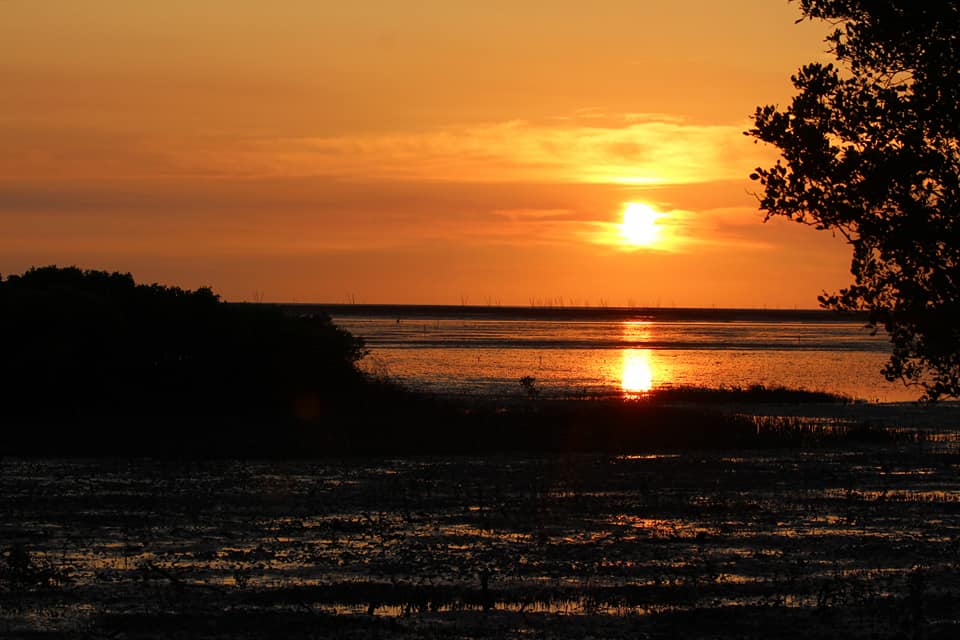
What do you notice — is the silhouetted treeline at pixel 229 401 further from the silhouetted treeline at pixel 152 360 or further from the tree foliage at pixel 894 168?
the tree foliage at pixel 894 168

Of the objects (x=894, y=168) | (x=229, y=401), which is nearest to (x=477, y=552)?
(x=894, y=168)

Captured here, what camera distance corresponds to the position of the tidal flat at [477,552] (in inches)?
588

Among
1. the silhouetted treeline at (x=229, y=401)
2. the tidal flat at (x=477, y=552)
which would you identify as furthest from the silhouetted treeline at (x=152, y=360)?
the tidal flat at (x=477, y=552)

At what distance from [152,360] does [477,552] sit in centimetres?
3118

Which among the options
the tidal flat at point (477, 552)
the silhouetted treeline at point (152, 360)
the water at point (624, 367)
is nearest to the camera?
the tidal flat at point (477, 552)

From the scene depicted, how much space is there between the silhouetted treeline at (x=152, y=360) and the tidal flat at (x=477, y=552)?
44.7ft

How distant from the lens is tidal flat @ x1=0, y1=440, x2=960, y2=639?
14.9 meters

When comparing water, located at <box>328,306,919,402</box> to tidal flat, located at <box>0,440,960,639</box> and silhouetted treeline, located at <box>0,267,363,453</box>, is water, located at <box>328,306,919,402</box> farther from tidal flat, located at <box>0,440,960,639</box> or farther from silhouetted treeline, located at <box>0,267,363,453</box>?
tidal flat, located at <box>0,440,960,639</box>

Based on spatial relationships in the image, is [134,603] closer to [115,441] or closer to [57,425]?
[115,441]

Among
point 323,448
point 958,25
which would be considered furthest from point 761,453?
point 958,25

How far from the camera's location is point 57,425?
132 ft

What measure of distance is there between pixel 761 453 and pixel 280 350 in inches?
851

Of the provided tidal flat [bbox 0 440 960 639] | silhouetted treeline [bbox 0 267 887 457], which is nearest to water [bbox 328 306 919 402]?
silhouetted treeline [bbox 0 267 887 457]

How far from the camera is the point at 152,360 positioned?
156 ft
